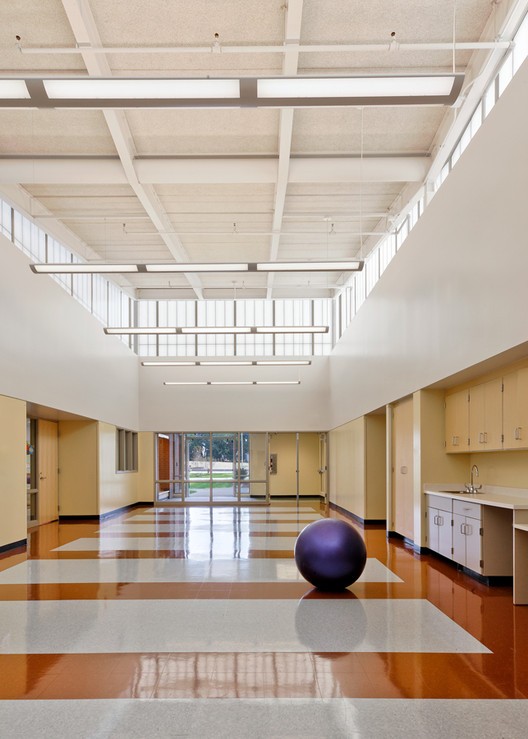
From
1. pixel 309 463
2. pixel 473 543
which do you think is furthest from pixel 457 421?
pixel 309 463

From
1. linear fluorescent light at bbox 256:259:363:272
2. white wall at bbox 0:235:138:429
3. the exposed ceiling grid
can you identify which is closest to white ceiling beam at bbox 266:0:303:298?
the exposed ceiling grid

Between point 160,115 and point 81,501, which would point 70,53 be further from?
point 81,501

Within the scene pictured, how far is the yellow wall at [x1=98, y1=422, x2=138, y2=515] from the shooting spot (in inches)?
619

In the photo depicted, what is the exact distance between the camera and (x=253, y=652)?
486cm

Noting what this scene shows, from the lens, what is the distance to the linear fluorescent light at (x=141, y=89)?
4418mm

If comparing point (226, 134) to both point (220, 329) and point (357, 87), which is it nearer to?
point (220, 329)

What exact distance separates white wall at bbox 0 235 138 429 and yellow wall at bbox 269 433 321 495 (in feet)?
19.7

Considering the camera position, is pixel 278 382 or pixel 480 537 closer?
pixel 480 537

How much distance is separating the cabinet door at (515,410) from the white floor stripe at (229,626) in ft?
6.20

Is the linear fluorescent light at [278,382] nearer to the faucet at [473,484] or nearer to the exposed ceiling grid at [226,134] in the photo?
the exposed ceiling grid at [226,134]

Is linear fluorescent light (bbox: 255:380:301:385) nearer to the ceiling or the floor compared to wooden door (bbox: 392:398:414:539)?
nearer to the ceiling

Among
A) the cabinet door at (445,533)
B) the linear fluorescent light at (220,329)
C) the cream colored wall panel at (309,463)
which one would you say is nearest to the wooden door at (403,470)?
the cabinet door at (445,533)

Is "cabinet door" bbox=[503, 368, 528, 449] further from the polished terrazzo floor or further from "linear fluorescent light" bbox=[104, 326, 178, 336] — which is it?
"linear fluorescent light" bbox=[104, 326, 178, 336]

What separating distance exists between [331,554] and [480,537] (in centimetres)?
166
